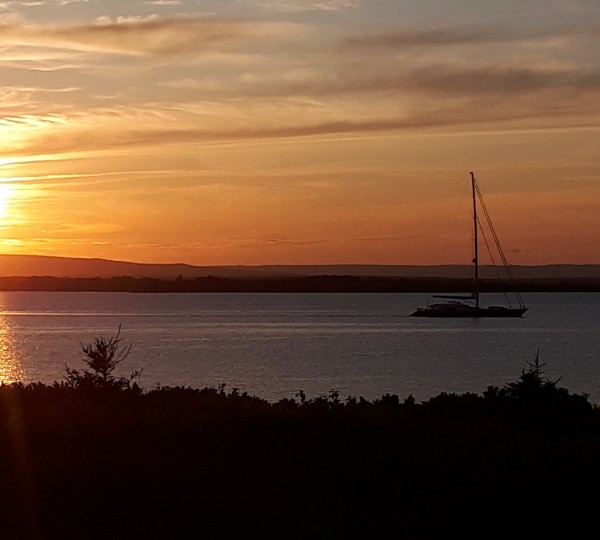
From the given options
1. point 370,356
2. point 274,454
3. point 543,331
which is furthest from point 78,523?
point 543,331

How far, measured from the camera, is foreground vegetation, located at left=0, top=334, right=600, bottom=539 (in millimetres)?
12414

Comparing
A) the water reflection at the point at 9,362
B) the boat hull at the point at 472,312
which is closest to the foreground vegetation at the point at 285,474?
the water reflection at the point at 9,362

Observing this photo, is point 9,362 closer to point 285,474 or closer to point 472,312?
point 472,312

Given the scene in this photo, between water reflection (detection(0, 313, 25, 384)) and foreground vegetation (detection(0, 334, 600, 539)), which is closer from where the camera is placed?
foreground vegetation (detection(0, 334, 600, 539))

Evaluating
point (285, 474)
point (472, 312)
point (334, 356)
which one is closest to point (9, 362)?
point (334, 356)

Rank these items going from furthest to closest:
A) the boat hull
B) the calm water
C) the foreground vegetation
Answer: the boat hull, the calm water, the foreground vegetation

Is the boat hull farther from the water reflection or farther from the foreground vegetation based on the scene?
the foreground vegetation

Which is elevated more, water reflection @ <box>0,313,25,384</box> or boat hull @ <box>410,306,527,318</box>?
boat hull @ <box>410,306,527,318</box>

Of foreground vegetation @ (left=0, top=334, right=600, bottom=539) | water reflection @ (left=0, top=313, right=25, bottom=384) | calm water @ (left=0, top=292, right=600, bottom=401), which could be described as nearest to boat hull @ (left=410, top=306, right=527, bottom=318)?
calm water @ (left=0, top=292, right=600, bottom=401)

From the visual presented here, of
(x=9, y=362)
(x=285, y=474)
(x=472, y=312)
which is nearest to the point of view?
(x=285, y=474)

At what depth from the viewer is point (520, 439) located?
54.9 ft

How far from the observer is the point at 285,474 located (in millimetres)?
14289

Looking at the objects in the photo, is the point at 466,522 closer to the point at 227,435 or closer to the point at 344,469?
the point at 344,469

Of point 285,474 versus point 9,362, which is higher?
point 285,474
